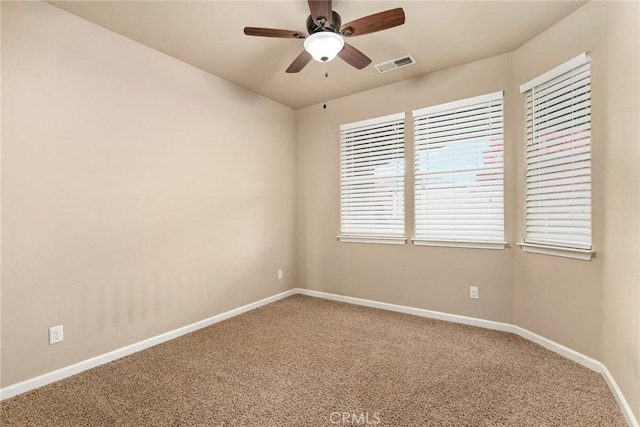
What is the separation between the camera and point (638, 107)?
1.76 metres

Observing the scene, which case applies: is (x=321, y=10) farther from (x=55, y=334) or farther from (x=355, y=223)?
(x=55, y=334)

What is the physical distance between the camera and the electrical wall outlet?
2246mm

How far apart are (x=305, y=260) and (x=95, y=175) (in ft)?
9.18

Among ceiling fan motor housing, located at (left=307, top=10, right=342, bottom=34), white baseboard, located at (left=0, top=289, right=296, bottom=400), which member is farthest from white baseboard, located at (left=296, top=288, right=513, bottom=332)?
ceiling fan motor housing, located at (left=307, top=10, right=342, bottom=34)

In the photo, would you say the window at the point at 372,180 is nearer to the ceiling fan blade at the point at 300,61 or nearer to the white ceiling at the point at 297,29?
the white ceiling at the point at 297,29

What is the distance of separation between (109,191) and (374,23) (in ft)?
7.92

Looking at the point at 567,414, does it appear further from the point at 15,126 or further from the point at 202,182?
the point at 15,126

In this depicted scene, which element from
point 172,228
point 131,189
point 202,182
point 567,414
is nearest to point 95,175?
point 131,189

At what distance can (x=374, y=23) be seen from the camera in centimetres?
207

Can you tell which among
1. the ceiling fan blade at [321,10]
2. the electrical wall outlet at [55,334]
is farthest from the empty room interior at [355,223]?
the ceiling fan blade at [321,10]

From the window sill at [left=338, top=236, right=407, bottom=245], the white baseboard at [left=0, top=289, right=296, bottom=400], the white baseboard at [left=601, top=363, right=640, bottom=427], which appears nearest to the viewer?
the white baseboard at [left=601, top=363, right=640, bottom=427]

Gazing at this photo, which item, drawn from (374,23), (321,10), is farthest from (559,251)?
(321,10)

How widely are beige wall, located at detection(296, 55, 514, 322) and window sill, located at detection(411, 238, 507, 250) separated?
0.18 ft

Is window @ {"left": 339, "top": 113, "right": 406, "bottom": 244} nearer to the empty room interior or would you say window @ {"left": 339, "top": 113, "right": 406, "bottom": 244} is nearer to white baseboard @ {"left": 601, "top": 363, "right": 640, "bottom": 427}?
the empty room interior
